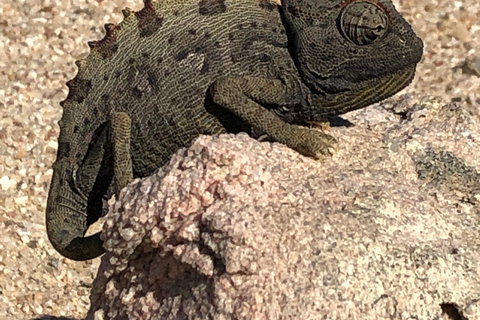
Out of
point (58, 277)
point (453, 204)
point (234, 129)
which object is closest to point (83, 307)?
point (58, 277)

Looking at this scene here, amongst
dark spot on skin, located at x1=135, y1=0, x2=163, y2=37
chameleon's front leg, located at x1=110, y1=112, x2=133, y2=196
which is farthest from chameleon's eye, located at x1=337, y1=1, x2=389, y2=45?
chameleon's front leg, located at x1=110, y1=112, x2=133, y2=196

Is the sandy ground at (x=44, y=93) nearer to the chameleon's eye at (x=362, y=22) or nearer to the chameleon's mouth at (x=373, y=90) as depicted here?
the chameleon's mouth at (x=373, y=90)

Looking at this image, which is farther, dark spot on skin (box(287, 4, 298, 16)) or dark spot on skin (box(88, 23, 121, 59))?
dark spot on skin (box(88, 23, 121, 59))

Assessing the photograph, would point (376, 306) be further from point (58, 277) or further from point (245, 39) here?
point (58, 277)

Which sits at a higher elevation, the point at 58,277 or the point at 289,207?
the point at 289,207

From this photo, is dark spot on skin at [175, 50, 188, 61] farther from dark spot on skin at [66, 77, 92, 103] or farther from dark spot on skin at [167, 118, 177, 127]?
dark spot on skin at [66, 77, 92, 103]

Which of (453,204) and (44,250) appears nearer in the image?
(453,204)
